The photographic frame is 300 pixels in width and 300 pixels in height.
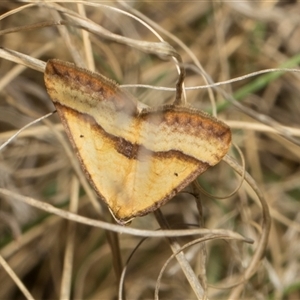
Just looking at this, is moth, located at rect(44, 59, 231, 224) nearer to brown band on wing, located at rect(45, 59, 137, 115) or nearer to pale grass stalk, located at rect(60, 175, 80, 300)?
brown band on wing, located at rect(45, 59, 137, 115)

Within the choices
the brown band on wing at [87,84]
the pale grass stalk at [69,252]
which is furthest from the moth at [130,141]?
the pale grass stalk at [69,252]

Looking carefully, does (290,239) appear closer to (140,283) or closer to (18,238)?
(140,283)

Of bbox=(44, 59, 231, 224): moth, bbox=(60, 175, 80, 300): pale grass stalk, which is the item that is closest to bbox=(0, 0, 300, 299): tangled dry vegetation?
bbox=(60, 175, 80, 300): pale grass stalk

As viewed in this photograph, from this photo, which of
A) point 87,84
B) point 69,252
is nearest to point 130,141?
point 87,84

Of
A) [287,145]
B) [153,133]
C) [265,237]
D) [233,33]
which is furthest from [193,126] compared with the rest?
[233,33]

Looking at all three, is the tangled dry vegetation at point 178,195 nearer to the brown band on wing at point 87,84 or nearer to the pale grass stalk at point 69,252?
the pale grass stalk at point 69,252

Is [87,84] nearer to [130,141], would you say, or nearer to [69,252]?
[130,141]
